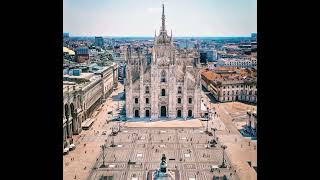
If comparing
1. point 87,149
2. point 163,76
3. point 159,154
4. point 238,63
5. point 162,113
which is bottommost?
point 159,154

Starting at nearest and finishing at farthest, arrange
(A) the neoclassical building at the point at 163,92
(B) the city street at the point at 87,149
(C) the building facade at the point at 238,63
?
(B) the city street at the point at 87,149 → (A) the neoclassical building at the point at 163,92 → (C) the building facade at the point at 238,63

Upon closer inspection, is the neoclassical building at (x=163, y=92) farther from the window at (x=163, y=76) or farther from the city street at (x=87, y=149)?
the city street at (x=87, y=149)

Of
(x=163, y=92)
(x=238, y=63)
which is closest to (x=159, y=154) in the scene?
(x=163, y=92)

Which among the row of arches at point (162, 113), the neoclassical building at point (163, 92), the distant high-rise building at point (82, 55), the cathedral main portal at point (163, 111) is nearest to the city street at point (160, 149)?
the row of arches at point (162, 113)

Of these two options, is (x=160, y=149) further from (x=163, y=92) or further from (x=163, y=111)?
(x=163, y=92)

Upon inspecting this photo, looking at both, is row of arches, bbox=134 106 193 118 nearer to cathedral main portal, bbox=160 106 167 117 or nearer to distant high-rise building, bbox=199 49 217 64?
cathedral main portal, bbox=160 106 167 117

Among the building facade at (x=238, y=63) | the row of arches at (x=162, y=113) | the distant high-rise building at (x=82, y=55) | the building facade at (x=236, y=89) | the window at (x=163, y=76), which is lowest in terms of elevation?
the row of arches at (x=162, y=113)

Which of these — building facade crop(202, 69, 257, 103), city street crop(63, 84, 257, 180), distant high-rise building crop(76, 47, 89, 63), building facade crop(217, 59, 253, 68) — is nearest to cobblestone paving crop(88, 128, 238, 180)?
city street crop(63, 84, 257, 180)

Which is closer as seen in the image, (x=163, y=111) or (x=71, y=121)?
(x=71, y=121)
